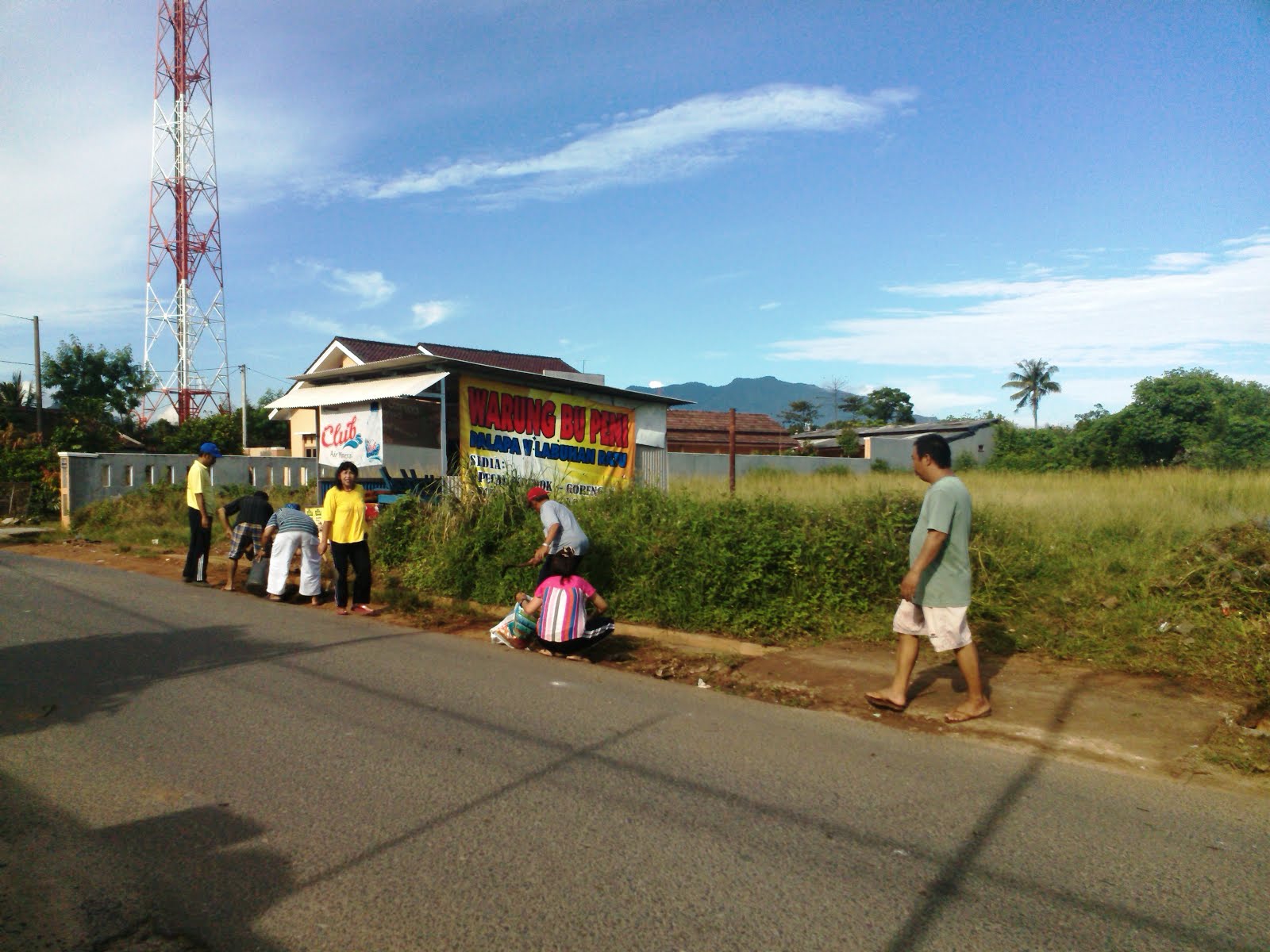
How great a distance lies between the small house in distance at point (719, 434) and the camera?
1778 inches

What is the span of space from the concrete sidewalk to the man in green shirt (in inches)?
12.2

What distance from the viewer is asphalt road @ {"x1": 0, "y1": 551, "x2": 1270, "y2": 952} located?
3330mm

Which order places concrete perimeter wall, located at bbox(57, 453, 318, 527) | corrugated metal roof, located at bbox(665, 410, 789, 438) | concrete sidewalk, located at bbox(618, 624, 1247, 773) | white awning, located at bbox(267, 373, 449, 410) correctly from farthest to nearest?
corrugated metal roof, located at bbox(665, 410, 789, 438) < concrete perimeter wall, located at bbox(57, 453, 318, 527) < white awning, located at bbox(267, 373, 449, 410) < concrete sidewalk, located at bbox(618, 624, 1247, 773)

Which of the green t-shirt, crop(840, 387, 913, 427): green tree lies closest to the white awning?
the green t-shirt

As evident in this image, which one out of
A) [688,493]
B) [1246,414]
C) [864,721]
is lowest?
[864,721]

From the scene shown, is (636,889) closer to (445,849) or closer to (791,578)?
(445,849)

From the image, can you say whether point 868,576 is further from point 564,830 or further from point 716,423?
point 716,423

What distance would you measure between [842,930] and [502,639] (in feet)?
18.8

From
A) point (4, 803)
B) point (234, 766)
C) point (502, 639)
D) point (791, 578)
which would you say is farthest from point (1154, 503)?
point (4, 803)

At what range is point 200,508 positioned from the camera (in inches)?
488

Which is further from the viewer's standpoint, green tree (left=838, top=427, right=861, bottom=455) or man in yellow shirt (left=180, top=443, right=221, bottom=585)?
green tree (left=838, top=427, right=861, bottom=455)

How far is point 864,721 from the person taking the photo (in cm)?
622

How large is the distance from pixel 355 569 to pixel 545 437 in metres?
4.97

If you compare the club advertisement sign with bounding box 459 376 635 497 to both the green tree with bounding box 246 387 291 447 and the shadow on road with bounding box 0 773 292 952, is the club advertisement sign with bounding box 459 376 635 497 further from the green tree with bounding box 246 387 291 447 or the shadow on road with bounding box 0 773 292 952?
the green tree with bounding box 246 387 291 447
